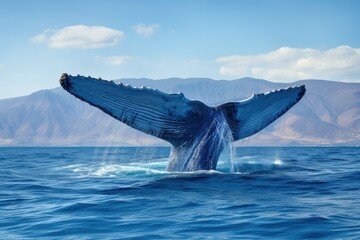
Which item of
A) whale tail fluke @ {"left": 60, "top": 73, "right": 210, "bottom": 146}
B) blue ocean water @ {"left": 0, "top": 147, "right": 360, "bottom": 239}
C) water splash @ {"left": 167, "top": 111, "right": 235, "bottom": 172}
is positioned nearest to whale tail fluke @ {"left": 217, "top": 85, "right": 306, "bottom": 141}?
water splash @ {"left": 167, "top": 111, "right": 235, "bottom": 172}

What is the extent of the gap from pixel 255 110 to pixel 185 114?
3.72 ft

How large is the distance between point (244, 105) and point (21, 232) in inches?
143

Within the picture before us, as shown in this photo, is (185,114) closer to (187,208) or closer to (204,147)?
(204,147)

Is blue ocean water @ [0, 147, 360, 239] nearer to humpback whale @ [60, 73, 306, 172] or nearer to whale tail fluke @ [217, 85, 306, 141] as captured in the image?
humpback whale @ [60, 73, 306, 172]

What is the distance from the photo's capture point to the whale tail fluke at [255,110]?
7.15 metres

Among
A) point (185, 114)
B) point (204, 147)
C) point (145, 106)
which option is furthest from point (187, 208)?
point (204, 147)

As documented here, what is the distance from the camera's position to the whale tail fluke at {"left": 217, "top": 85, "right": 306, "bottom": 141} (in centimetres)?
715

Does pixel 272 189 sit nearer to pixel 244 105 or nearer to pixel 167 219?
pixel 244 105

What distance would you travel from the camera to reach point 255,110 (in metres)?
7.21

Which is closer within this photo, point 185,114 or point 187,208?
point 187,208

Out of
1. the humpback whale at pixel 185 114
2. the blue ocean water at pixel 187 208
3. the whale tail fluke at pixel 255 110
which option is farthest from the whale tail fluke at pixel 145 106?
the blue ocean water at pixel 187 208

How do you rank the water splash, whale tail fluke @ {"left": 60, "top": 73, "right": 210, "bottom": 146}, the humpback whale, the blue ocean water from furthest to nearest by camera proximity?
the water splash → the humpback whale → whale tail fluke @ {"left": 60, "top": 73, "right": 210, "bottom": 146} → the blue ocean water

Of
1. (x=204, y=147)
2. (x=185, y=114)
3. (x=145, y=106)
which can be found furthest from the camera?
(x=204, y=147)

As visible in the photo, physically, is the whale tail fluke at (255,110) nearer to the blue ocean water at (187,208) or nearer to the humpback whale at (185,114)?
the humpback whale at (185,114)
